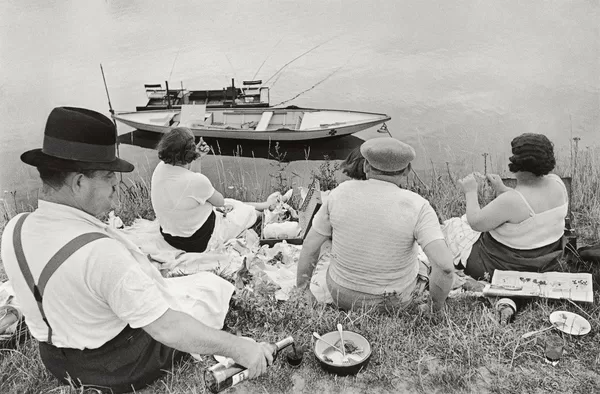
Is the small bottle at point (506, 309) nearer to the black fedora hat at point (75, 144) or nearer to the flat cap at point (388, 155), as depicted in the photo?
the flat cap at point (388, 155)

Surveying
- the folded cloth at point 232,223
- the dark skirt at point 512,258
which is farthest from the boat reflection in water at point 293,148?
the dark skirt at point 512,258

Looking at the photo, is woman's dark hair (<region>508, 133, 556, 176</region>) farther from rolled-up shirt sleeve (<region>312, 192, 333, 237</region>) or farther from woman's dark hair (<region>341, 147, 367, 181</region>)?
rolled-up shirt sleeve (<region>312, 192, 333, 237</region>)

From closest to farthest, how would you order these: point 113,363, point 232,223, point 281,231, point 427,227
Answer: point 113,363
point 427,227
point 281,231
point 232,223

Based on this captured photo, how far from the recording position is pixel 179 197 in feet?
14.5

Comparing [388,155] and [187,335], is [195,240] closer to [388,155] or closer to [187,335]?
[388,155]

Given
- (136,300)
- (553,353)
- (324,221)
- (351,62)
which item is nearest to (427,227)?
(324,221)

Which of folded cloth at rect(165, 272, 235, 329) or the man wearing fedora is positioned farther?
folded cloth at rect(165, 272, 235, 329)

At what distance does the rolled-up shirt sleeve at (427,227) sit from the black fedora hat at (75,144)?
1681 mm

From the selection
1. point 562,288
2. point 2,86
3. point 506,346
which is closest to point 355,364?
point 506,346

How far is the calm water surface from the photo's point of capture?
13859mm

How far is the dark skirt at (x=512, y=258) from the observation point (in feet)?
12.1

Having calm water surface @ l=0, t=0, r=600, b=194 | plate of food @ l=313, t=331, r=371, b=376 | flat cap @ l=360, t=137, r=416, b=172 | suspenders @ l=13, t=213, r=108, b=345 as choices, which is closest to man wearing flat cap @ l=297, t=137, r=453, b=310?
flat cap @ l=360, t=137, r=416, b=172

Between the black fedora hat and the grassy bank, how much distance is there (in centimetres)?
119

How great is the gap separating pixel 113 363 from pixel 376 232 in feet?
5.19
